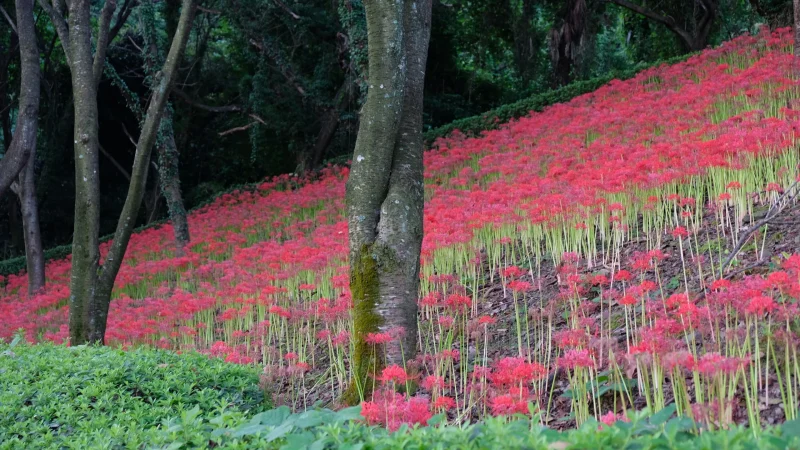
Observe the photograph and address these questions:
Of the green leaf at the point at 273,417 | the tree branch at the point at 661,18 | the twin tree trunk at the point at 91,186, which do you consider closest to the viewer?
the green leaf at the point at 273,417

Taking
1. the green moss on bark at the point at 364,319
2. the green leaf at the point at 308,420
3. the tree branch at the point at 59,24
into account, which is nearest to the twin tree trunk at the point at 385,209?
the green moss on bark at the point at 364,319

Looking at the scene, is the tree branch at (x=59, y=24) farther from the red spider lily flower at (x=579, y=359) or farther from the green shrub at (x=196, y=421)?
the red spider lily flower at (x=579, y=359)

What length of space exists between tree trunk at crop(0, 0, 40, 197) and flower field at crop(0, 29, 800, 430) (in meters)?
2.16

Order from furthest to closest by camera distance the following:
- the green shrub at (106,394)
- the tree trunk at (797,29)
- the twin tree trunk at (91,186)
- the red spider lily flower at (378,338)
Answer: the tree trunk at (797,29) < the twin tree trunk at (91,186) < the red spider lily flower at (378,338) < the green shrub at (106,394)

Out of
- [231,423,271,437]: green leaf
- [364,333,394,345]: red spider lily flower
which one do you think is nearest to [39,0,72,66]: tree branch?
[364,333,394,345]: red spider lily flower

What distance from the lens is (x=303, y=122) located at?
17.6 metres

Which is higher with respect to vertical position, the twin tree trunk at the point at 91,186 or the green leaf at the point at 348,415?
the twin tree trunk at the point at 91,186

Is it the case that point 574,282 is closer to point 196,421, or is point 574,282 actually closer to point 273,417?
point 273,417

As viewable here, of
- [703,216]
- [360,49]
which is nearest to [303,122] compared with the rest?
[360,49]

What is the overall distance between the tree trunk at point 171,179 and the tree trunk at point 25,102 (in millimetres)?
3072

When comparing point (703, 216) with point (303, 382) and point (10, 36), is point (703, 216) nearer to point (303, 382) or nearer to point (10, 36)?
point (303, 382)

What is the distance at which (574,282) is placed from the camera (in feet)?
16.8

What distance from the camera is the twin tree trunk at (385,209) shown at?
4859 millimetres

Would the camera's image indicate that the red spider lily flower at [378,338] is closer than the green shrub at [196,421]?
No
